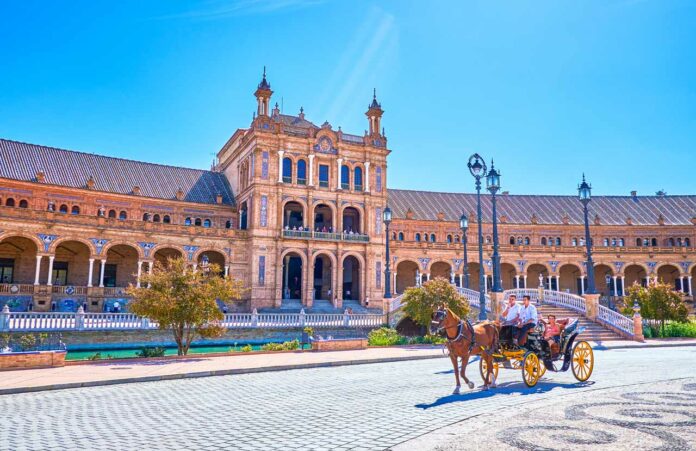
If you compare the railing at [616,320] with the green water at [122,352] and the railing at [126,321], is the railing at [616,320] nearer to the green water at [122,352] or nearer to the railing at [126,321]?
the railing at [126,321]

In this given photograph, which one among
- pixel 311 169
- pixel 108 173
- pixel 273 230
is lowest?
pixel 273 230

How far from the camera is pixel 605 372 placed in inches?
579

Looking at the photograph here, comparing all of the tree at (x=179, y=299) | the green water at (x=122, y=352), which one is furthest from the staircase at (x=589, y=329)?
→ the tree at (x=179, y=299)

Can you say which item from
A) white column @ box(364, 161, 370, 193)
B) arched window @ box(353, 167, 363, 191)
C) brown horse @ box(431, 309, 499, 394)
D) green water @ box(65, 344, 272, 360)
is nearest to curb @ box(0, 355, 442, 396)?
brown horse @ box(431, 309, 499, 394)

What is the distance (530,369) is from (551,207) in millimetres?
58351

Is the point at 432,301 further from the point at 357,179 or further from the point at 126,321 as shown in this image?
the point at 357,179

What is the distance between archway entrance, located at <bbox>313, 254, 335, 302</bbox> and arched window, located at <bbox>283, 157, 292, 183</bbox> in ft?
25.8

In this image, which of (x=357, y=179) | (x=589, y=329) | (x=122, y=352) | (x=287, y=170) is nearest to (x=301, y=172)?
(x=287, y=170)

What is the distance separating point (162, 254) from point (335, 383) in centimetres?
3557

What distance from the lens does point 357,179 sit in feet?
164

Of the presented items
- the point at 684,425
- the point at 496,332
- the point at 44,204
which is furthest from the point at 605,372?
the point at 44,204

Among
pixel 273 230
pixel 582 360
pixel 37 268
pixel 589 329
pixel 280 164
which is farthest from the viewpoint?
pixel 280 164

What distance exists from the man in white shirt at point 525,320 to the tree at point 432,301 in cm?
1301

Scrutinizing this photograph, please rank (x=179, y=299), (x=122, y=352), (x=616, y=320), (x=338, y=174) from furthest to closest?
Answer: (x=338, y=174) < (x=616, y=320) < (x=122, y=352) < (x=179, y=299)
